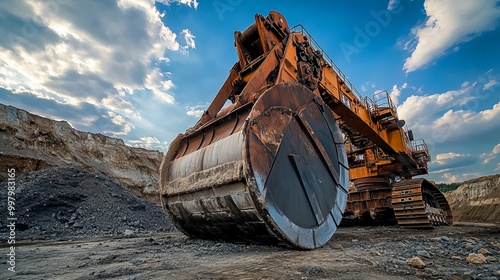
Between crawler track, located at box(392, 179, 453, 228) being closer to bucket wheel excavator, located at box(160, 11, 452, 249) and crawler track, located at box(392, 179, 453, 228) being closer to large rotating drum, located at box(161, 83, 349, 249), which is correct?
bucket wheel excavator, located at box(160, 11, 452, 249)

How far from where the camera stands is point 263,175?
11.2 feet

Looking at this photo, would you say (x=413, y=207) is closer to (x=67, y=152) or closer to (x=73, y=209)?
(x=73, y=209)

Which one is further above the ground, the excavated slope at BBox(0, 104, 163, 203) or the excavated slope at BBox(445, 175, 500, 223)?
the excavated slope at BBox(0, 104, 163, 203)

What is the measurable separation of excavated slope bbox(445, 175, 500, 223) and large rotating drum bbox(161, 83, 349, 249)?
2155 centimetres

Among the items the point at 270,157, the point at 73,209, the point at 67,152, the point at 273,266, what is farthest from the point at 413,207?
the point at 67,152

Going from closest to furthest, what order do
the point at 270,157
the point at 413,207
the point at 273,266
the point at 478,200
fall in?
1. the point at 273,266
2. the point at 270,157
3. the point at 413,207
4. the point at 478,200

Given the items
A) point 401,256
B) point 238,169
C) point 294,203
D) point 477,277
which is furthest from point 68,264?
point 477,277

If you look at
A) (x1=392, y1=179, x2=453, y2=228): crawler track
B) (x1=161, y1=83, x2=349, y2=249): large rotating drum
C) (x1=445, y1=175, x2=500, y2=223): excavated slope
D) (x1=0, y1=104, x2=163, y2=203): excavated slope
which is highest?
(x1=0, y1=104, x2=163, y2=203): excavated slope

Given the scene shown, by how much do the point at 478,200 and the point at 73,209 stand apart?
29.5m

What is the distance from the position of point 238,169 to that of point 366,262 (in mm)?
1725

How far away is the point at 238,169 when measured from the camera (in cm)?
334

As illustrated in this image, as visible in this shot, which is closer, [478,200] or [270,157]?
[270,157]

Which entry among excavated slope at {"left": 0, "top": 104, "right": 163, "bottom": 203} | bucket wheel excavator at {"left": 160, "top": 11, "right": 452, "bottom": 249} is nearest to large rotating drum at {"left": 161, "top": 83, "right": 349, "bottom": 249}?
bucket wheel excavator at {"left": 160, "top": 11, "right": 452, "bottom": 249}

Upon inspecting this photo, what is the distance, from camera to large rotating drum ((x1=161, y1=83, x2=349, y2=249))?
3396mm
